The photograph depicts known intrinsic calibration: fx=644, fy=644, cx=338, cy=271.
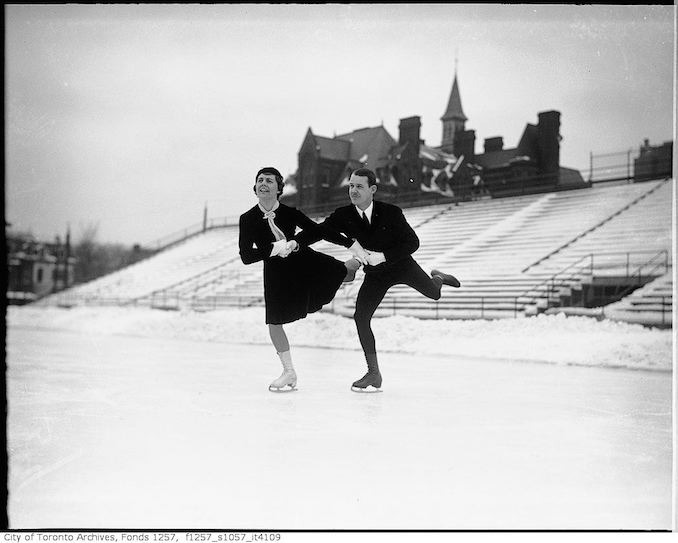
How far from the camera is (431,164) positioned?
20.1 feet

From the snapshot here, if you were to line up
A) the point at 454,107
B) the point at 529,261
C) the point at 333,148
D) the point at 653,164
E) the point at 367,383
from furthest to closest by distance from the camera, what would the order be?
the point at 529,261
the point at 653,164
the point at 454,107
the point at 333,148
the point at 367,383

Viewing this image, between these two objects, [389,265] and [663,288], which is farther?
[663,288]

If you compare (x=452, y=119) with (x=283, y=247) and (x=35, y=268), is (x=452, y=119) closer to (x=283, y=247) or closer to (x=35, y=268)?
(x=283, y=247)

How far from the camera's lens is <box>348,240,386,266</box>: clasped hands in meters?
4.53

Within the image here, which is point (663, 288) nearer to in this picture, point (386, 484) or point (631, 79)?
point (631, 79)

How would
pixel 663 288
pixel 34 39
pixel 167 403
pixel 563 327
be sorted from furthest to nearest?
pixel 563 327
pixel 663 288
pixel 34 39
pixel 167 403

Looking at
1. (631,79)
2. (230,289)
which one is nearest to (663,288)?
(631,79)

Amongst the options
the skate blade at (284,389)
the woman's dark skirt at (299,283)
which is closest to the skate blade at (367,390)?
the skate blade at (284,389)

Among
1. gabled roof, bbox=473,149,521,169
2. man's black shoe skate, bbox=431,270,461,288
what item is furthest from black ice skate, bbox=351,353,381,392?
gabled roof, bbox=473,149,521,169

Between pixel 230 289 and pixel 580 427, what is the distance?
351 cm

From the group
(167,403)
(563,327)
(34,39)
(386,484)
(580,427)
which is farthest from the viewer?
(563,327)

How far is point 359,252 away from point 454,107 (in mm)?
2085

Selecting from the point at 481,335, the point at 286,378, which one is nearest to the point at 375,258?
the point at 286,378

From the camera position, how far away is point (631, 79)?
214 inches
